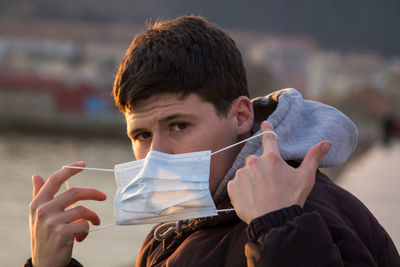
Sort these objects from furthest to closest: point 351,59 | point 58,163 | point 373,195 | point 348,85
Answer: point 351,59 < point 348,85 < point 58,163 < point 373,195

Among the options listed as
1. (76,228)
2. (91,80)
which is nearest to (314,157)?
(76,228)

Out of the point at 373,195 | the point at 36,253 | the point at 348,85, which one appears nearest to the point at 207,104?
the point at 36,253

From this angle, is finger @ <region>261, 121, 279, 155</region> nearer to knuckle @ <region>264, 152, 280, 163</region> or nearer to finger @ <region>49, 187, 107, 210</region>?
knuckle @ <region>264, 152, 280, 163</region>

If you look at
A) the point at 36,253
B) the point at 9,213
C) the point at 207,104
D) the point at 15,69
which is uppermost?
the point at 15,69

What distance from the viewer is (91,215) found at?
1.90 meters

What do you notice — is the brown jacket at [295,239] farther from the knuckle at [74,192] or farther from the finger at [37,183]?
the finger at [37,183]

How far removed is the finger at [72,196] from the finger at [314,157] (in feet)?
2.43

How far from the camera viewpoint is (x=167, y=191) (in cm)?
169

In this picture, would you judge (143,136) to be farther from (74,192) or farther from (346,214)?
(346,214)

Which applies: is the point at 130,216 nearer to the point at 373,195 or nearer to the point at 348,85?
the point at 373,195

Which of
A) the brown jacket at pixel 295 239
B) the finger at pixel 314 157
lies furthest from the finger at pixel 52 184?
the finger at pixel 314 157

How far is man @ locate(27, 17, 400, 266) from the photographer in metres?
1.38

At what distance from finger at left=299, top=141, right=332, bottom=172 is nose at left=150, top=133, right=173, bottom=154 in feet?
1.42

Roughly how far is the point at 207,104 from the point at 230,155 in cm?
16
